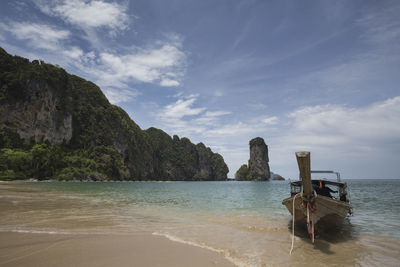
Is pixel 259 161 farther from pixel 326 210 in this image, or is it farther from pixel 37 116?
pixel 326 210

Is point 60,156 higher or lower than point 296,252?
higher

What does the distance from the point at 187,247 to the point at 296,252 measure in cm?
321

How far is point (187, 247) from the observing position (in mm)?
6035

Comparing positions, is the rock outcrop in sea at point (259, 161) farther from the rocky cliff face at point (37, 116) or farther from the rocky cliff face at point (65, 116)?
the rocky cliff face at point (37, 116)

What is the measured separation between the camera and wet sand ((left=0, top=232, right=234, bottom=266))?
455cm

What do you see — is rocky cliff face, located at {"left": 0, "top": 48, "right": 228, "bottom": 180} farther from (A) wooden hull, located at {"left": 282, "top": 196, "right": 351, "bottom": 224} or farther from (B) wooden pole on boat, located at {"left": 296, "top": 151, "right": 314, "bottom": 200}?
(B) wooden pole on boat, located at {"left": 296, "top": 151, "right": 314, "bottom": 200}

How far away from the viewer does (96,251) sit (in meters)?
5.25

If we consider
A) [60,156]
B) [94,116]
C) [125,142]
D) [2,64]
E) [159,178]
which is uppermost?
[2,64]

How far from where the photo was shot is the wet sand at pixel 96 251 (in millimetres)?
4547

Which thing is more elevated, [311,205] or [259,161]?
[259,161]

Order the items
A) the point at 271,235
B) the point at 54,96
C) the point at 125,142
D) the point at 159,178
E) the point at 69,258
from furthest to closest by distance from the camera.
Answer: the point at 159,178 → the point at 125,142 → the point at 54,96 → the point at 271,235 → the point at 69,258

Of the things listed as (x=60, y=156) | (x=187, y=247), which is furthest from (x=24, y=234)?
(x=60, y=156)

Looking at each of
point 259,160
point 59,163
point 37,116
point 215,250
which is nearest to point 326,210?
point 215,250

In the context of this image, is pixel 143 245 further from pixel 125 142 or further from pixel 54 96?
pixel 125 142
